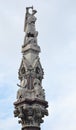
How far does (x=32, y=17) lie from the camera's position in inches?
1366

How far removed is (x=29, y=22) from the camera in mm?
34500

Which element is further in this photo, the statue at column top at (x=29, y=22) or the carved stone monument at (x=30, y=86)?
the statue at column top at (x=29, y=22)

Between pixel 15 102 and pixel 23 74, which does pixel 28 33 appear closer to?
pixel 23 74

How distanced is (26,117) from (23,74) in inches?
140

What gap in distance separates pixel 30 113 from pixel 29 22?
7818 millimetres

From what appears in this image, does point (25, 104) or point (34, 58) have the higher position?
point (34, 58)

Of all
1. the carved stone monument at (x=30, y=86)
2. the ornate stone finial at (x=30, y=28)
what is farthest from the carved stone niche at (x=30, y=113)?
the ornate stone finial at (x=30, y=28)

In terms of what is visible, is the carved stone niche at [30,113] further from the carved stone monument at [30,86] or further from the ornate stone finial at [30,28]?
the ornate stone finial at [30,28]

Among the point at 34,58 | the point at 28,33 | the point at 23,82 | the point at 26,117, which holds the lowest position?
the point at 26,117

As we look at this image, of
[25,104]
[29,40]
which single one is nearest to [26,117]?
[25,104]

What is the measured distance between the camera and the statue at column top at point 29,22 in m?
34.2

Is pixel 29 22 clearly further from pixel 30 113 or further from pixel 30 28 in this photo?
pixel 30 113

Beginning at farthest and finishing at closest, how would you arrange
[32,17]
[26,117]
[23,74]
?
[32,17], [23,74], [26,117]

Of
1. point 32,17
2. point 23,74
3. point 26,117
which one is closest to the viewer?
point 26,117
